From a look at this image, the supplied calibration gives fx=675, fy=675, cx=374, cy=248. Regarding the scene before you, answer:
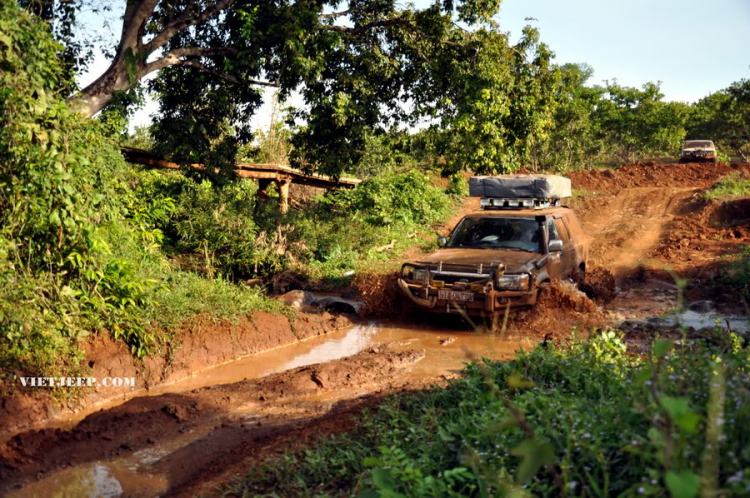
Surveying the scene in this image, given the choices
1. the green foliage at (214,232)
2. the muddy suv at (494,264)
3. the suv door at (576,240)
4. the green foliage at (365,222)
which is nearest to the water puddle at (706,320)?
the muddy suv at (494,264)

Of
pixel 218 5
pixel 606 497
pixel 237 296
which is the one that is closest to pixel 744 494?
pixel 606 497

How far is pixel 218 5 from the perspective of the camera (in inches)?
473

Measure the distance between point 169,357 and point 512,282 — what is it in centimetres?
463

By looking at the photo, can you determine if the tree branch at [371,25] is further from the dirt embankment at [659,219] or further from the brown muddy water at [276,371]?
the dirt embankment at [659,219]

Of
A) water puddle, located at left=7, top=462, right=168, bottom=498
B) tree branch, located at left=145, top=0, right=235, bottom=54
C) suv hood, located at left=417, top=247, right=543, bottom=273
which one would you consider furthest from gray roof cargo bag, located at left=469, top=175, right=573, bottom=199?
water puddle, located at left=7, top=462, right=168, bottom=498

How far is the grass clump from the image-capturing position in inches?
850

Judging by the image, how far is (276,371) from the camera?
8719 millimetres

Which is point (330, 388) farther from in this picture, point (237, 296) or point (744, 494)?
point (744, 494)

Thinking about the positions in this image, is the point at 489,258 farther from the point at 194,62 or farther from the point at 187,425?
the point at 194,62

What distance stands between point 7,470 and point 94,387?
195 cm

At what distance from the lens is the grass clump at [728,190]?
21.6 meters

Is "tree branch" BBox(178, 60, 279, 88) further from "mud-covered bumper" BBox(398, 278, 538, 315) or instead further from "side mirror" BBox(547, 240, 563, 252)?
"side mirror" BBox(547, 240, 563, 252)

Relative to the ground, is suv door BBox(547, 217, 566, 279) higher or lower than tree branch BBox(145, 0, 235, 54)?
lower

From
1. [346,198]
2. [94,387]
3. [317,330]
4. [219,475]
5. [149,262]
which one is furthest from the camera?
[346,198]
